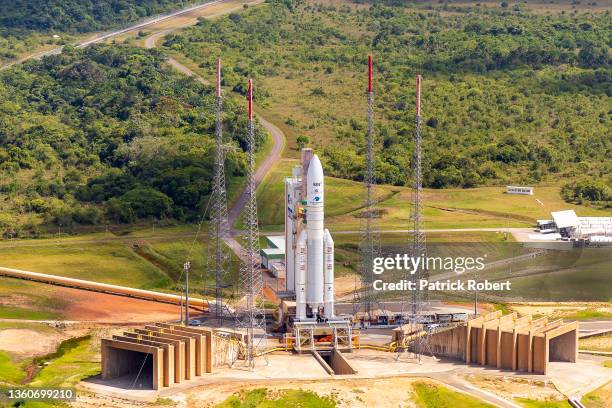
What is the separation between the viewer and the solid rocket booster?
129m

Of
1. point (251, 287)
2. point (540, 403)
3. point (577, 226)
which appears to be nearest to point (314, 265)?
point (251, 287)

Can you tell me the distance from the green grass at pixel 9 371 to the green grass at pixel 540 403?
138 feet

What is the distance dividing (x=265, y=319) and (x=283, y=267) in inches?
801

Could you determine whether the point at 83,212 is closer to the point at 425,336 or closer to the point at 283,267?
the point at 283,267

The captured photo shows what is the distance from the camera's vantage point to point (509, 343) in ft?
396

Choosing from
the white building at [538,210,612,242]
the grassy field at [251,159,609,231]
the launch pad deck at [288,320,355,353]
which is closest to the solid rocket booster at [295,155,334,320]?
the launch pad deck at [288,320,355,353]

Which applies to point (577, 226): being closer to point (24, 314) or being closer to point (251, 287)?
point (251, 287)

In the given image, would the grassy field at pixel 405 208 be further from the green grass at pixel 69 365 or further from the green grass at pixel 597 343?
the green grass at pixel 69 365

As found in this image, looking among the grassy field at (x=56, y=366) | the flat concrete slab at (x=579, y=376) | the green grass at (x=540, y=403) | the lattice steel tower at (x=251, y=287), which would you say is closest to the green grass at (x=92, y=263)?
the lattice steel tower at (x=251, y=287)

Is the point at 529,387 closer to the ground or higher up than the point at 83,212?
closer to the ground

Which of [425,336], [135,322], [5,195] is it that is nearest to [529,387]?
[425,336]

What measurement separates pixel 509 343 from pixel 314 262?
67.2ft

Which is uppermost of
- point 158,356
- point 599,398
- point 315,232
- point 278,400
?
point 315,232

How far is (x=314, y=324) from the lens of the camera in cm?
12706
